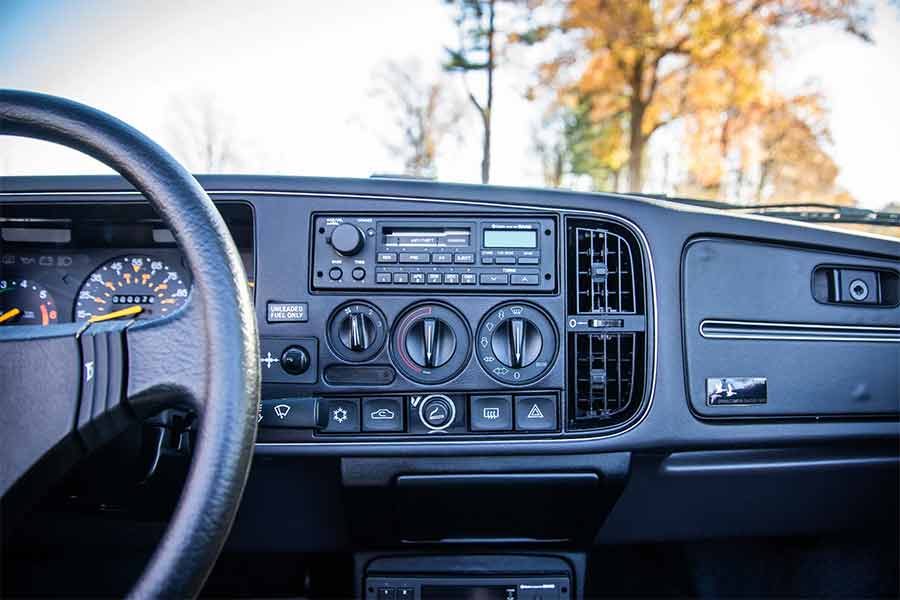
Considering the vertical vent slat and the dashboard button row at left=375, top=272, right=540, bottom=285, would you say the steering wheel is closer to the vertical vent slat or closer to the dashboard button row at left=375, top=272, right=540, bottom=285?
the dashboard button row at left=375, top=272, right=540, bottom=285

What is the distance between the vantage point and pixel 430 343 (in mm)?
1484

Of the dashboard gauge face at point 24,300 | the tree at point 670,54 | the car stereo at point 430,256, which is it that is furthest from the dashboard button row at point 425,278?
the tree at point 670,54

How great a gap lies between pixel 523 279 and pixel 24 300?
127 cm

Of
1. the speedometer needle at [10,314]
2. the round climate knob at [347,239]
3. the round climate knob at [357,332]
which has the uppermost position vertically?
the round climate knob at [347,239]

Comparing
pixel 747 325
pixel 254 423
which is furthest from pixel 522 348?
pixel 254 423

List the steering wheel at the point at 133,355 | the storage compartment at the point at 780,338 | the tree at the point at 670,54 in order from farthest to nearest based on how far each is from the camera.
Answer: the tree at the point at 670,54
the storage compartment at the point at 780,338
the steering wheel at the point at 133,355

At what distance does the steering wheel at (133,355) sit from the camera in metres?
0.91

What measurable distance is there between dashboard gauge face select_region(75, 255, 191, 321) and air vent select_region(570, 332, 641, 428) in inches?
39.1

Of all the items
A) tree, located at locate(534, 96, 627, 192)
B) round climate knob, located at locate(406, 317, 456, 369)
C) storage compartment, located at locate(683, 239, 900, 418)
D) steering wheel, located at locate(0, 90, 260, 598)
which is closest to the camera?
steering wheel, located at locate(0, 90, 260, 598)

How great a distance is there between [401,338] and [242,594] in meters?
1.27

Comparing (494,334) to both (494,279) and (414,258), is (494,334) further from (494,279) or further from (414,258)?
(414,258)

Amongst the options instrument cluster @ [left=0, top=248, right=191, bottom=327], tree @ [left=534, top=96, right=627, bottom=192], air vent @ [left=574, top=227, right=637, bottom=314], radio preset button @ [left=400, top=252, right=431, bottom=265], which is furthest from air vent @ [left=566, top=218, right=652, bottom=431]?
tree @ [left=534, top=96, right=627, bottom=192]

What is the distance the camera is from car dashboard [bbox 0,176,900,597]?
1505mm

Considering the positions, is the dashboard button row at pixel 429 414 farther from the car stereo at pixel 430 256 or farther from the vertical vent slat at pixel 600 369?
the car stereo at pixel 430 256
